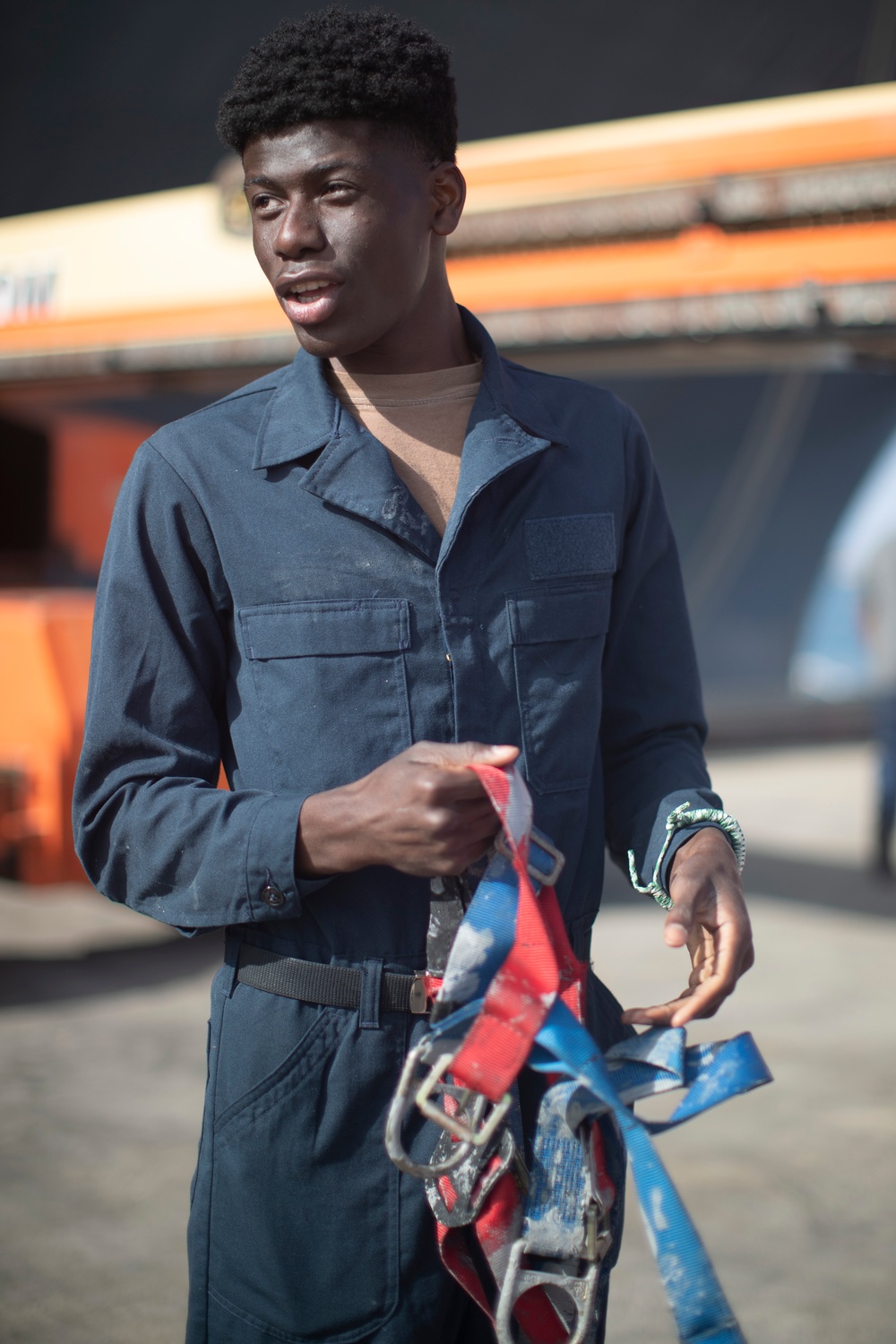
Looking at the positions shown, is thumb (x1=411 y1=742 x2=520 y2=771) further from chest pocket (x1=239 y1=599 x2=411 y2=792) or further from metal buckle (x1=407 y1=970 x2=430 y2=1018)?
metal buckle (x1=407 y1=970 x2=430 y2=1018)

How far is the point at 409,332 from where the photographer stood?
46.6 inches

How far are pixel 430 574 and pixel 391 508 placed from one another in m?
0.07

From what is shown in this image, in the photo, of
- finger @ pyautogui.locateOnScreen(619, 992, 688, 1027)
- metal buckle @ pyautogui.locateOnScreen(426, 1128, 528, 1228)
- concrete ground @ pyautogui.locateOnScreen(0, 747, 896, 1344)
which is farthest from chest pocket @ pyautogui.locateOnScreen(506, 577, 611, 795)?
concrete ground @ pyautogui.locateOnScreen(0, 747, 896, 1344)

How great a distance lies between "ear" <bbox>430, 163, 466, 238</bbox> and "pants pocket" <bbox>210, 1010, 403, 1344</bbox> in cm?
74

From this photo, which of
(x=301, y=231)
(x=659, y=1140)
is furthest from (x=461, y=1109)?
(x=659, y=1140)

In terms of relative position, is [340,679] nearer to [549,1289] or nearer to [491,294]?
[549,1289]

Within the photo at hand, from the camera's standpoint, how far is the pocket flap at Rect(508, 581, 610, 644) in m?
1.14

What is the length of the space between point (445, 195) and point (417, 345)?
140mm

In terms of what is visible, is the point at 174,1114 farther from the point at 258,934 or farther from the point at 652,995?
the point at 258,934

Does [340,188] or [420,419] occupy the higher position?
[340,188]

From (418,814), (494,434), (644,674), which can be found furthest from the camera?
(644,674)

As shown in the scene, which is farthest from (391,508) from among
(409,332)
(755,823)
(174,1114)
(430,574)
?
(755,823)

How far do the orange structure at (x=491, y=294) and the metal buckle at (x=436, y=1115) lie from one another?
2.36 m

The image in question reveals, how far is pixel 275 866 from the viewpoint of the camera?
1020 mm
